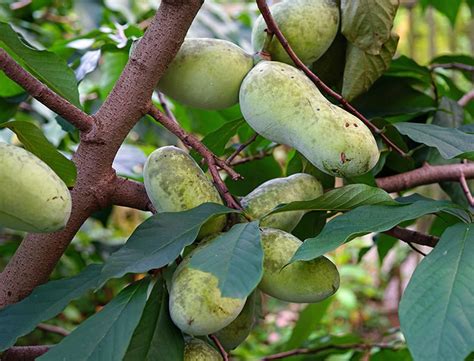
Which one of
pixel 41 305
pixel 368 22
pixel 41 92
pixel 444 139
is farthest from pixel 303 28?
pixel 41 305

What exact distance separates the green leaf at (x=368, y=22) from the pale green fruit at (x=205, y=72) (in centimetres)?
14

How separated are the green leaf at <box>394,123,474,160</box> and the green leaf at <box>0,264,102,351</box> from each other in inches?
14.0

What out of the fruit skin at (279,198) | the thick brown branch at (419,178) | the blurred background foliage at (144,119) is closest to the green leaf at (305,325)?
the blurred background foliage at (144,119)

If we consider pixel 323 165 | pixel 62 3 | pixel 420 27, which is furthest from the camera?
pixel 420 27

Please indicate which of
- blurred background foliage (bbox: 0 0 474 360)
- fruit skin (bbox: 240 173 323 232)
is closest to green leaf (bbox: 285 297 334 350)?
blurred background foliage (bbox: 0 0 474 360)

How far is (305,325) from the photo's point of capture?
52.2 inches

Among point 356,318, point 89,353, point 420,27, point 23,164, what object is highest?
point 23,164

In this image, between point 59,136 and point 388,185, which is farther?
point 59,136

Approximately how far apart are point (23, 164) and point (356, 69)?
431mm

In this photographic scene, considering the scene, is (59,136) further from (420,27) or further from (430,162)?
(420,27)

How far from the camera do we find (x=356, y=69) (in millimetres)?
809

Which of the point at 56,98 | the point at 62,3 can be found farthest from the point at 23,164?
the point at 62,3

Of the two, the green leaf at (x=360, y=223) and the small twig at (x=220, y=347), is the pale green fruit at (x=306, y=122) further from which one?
the small twig at (x=220, y=347)

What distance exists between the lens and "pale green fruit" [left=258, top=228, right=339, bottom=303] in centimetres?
61
